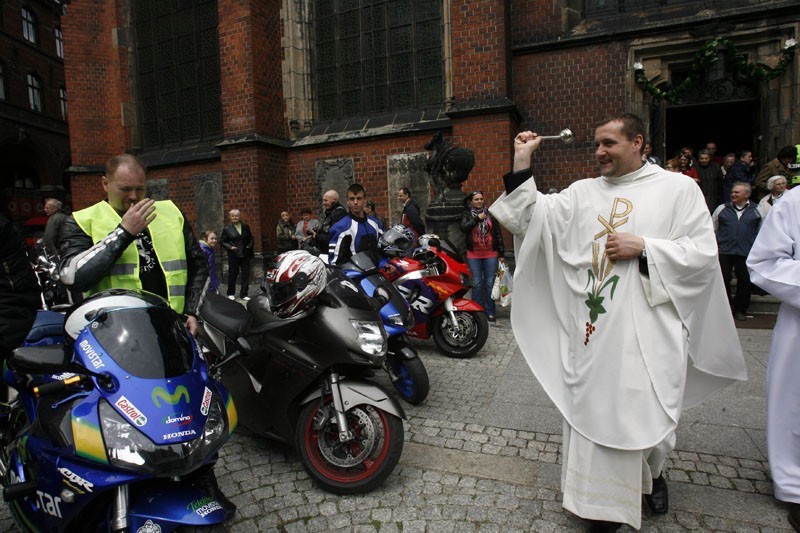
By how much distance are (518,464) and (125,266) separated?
105 inches

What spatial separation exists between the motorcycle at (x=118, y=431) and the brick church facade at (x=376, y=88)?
25.4ft

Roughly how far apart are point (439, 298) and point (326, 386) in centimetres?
281

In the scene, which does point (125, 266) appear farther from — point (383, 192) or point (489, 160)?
point (383, 192)

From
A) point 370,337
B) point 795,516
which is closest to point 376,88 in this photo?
point 370,337

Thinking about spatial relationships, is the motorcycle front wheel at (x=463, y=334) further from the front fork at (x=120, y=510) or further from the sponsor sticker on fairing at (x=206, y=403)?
the front fork at (x=120, y=510)

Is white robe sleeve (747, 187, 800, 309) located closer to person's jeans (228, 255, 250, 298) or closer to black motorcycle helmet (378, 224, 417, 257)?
black motorcycle helmet (378, 224, 417, 257)

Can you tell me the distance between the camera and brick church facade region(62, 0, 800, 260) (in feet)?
29.9

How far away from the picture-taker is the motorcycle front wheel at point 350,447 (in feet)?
9.78

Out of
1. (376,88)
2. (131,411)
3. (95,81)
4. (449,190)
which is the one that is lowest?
(131,411)

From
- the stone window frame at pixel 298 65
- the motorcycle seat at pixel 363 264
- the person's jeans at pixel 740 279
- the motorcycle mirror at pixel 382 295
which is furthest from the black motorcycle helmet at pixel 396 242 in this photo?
the stone window frame at pixel 298 65

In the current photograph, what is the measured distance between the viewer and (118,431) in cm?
180

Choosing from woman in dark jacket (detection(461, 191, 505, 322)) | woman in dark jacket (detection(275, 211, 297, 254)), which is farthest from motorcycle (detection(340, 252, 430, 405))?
woman in dark jacket (detection(275, 211, 297, 254))

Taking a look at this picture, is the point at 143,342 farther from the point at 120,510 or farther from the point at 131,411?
the point at 120,510

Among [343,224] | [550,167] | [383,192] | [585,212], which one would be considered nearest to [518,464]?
[585,212]
